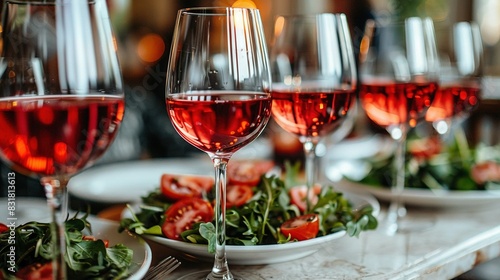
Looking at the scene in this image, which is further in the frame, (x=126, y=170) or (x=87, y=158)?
(x=126, y=170)

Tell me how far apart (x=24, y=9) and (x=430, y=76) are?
804mm

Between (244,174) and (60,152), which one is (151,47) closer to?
(244,174)

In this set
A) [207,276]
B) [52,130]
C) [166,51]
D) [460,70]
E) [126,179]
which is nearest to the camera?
[52,130]

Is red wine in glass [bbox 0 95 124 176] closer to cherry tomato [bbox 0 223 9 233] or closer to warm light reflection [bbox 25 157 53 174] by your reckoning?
warm light reflection [bbox 25 157 53 174]

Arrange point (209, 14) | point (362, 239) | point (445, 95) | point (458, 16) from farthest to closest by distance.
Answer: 1. point (458, 16)
2. point (445, 95)
3. point (362, 239)
4. point (209, 14)

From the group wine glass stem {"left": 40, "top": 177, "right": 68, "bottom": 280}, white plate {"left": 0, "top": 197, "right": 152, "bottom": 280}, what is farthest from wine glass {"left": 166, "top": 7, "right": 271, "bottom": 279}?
wine glass stem {"left": 40, "top": 177, "right": 68, "bottom": 280}

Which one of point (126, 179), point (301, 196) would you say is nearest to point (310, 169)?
point (301, 196)

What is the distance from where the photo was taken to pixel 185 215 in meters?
0.95

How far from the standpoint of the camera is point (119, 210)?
52.1 inches

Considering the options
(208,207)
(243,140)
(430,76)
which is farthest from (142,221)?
(430,76)

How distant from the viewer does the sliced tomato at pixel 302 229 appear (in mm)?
920

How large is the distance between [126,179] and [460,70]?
2.88ft

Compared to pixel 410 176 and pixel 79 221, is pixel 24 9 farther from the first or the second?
pixel 410 176

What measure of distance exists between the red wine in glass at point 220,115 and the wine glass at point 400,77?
464 mm
